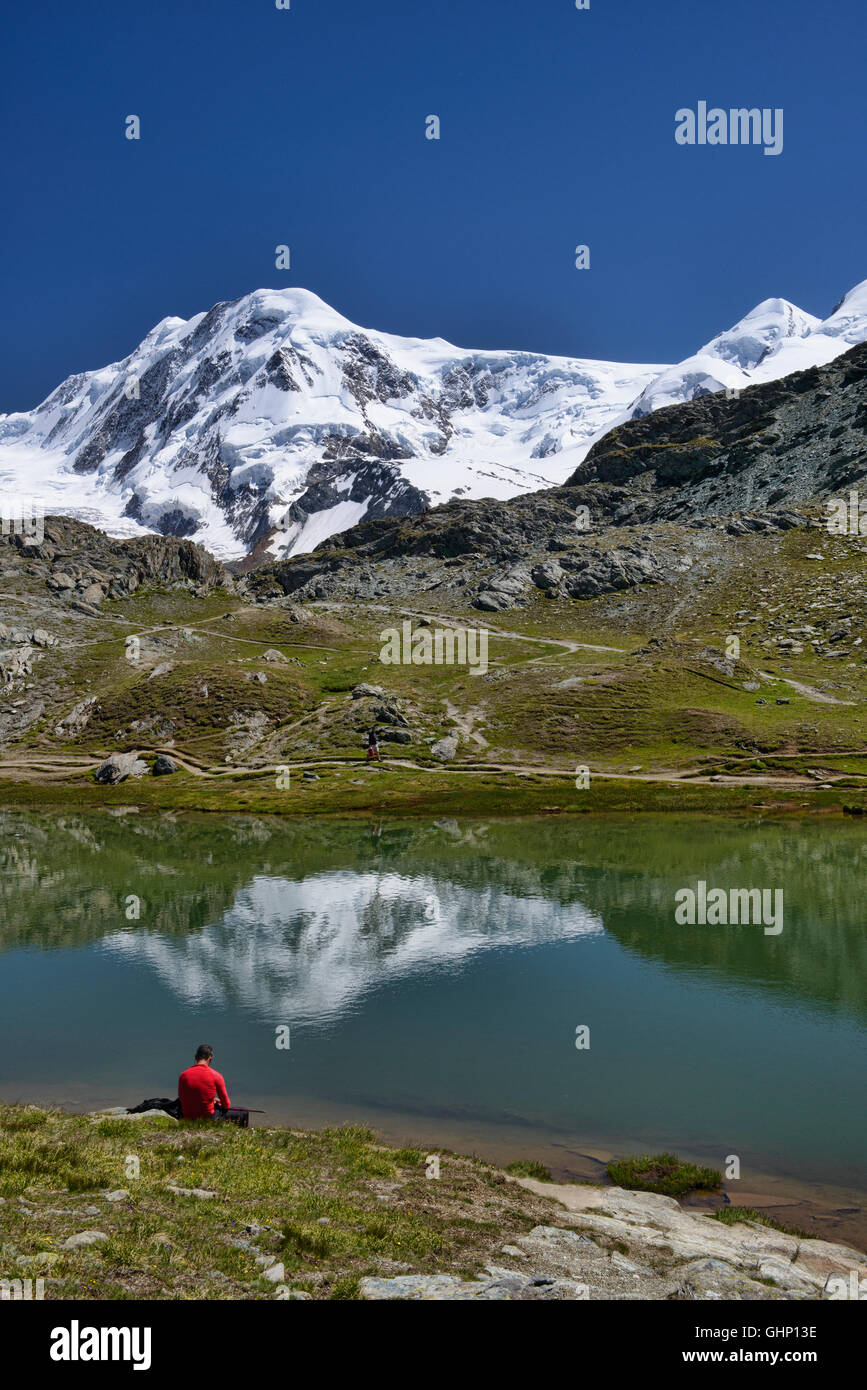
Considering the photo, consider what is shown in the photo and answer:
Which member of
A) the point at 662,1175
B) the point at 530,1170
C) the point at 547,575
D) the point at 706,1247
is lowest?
the point at 662,1175

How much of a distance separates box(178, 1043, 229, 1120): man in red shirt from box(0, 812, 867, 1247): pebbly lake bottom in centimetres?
264

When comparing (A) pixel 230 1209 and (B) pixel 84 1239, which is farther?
(A) pixel 230 1209

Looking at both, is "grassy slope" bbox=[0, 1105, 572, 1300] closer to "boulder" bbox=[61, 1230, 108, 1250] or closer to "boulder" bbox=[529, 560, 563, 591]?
"boulder" bbox=[61, 1230, 108, 1250]

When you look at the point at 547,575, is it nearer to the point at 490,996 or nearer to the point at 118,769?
the point at 118,769

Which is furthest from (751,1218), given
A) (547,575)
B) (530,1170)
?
(547,575)

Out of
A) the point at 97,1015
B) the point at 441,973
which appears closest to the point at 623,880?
the point at 441,973

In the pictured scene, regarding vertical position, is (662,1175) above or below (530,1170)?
below

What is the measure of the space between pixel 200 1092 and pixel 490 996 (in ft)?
52.5

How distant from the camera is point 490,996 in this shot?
3562 centimetres

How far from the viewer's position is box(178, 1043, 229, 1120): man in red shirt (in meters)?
22.0

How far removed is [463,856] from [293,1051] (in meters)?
36.6

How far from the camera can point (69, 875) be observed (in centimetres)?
6362

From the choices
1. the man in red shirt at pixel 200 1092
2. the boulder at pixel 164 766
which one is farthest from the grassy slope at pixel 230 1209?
the boulder at pixel 164 766
